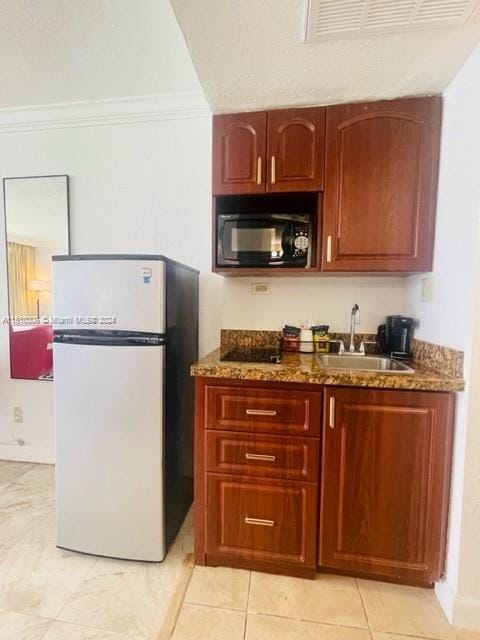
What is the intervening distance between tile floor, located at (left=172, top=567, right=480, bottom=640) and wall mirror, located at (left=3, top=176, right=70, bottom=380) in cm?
182

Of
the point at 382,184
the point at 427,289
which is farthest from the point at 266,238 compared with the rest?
the point at 427,289

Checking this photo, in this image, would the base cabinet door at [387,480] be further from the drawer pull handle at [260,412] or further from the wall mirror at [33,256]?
the wall mirror at [33,256]

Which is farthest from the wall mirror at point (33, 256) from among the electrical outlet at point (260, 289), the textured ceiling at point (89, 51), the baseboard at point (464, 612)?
the baseboard at point (464, 612)

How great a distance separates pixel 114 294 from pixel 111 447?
Result: 719 mm

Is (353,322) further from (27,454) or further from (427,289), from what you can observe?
(27,454)

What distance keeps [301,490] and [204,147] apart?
209cm

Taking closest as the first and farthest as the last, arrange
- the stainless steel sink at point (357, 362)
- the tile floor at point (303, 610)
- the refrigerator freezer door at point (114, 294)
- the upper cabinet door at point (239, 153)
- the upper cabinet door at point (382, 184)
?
1. the tile floor at point (303, 610)
2. the refrigerator freezer door at point (114, 294)
3. the upper cabinet door at point (382, 184)
4. the upper cabinet door at point (239, 153)
5. the stainless steel sink at point (357, 362)

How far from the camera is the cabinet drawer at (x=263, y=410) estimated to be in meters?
1.37

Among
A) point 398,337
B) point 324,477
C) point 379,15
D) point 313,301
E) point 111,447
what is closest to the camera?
point 379,15

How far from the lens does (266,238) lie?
167cm

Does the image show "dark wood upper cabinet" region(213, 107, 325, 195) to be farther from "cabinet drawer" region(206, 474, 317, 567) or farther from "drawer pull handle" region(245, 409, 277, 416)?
"cabinet drawer" region(206, 474, 317, 567)

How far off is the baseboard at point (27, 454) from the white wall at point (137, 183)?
1.50 meters

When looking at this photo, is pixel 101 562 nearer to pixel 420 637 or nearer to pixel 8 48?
pixel 420 637

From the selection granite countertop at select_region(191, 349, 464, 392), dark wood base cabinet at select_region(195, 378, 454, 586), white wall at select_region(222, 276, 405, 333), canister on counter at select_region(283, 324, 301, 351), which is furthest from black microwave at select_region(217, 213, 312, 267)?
dark wood base cabinet at select_region(195, 378, 454, 586)
